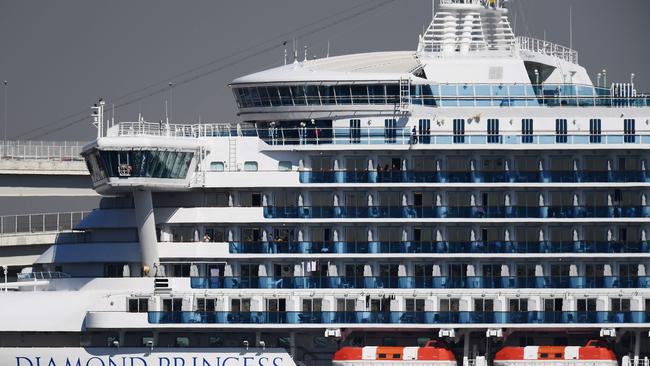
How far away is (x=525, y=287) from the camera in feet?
277

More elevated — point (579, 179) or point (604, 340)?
point (579, 179)

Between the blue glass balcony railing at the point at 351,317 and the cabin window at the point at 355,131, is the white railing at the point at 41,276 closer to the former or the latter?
the blue glass balcony railing at the point at 351,317

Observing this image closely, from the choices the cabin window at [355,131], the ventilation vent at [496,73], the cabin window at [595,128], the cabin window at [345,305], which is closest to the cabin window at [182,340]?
the cabin window at [345,305]

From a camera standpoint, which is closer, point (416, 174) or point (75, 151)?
point (416, 174)

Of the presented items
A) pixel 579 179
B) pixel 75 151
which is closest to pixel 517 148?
pixel 579 179

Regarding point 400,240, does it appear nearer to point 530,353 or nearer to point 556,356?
point 530,353

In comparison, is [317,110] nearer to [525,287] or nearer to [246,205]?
[246,205]

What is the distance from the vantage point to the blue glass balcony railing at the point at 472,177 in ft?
278

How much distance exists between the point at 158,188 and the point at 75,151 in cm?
3652

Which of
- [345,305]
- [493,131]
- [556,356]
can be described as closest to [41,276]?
[345,305]

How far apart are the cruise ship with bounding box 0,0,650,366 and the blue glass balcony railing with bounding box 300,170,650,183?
3.4 inches

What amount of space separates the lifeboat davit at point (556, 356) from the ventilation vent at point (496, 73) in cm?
1131

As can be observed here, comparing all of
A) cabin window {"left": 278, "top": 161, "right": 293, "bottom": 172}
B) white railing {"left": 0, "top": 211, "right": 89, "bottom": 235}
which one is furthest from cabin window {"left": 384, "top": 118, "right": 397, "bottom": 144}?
white railing {"left": 0, "top": 211, "right": 89, "bottom": 235}

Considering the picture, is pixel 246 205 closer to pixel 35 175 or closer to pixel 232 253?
pixel 232 253
